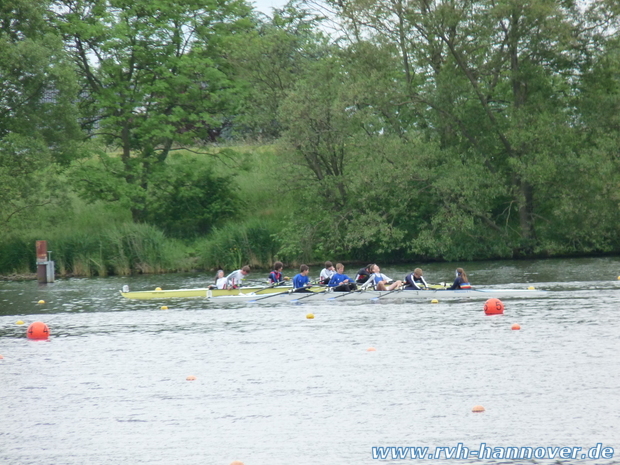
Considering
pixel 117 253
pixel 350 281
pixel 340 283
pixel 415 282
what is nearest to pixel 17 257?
pixel 117 253

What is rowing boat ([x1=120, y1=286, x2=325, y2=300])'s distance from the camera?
2720 cm

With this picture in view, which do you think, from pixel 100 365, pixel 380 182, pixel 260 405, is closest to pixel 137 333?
pixel 100 365

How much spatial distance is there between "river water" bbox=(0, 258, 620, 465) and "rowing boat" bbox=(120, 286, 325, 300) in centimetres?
256

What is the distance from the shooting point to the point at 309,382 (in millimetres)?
14352

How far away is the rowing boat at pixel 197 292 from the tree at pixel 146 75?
13887 mm

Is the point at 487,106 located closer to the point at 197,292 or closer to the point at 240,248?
the point at 240,248

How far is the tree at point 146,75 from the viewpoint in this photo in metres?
41.6

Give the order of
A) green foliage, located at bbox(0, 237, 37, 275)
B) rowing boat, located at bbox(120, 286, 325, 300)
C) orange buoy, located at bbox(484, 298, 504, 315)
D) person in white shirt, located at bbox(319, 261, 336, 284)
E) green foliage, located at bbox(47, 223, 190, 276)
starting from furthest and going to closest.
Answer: green foliage, located at bbox(0, 237, 37, 275) → green foliage, located at bbox(47, 223, 190, 276) → person in white shirt, located at bbox(319, 261, 336, 284) → rowing boat, located at bbox(120, 286, 325, 300) → orange buoy, located at bbox(484, 298, 504, 315)

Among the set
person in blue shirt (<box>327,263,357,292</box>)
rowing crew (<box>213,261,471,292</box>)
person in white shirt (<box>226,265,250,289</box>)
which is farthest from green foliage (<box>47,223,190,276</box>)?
person in blue shirt (<box>327,263,357,292</box>)

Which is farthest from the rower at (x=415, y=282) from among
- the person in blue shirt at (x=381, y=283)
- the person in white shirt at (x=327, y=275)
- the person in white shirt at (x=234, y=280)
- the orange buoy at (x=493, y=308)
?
the person in white shirt at (x=234, y=280)

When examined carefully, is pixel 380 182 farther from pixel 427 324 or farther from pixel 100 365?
pixel 100 365

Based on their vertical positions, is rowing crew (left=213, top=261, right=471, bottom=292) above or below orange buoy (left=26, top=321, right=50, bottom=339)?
above

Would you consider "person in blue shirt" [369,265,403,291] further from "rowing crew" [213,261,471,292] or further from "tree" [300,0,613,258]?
"tree" [300,0,613,258]

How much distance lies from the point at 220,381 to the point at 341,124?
Result: 2553cm
